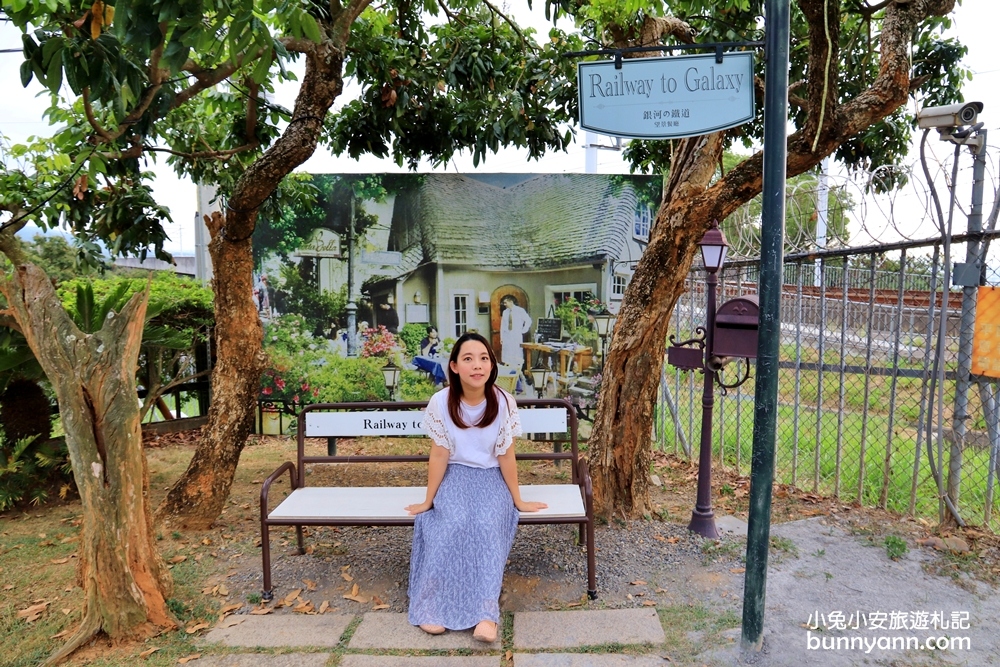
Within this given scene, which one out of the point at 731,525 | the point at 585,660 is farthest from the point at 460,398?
the point at 731,525

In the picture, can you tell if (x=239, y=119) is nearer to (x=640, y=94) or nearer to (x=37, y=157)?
(x=37, y=157)

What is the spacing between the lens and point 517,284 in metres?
6.76

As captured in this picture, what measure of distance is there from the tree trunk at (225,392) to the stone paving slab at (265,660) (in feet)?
5.80

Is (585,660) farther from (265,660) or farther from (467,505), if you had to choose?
(265,660)

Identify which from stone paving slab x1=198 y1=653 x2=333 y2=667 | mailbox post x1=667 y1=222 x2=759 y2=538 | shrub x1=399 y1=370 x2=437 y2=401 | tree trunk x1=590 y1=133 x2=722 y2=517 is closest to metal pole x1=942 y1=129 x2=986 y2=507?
mailbox post x1=667 y1=222 x2=759 y2=538

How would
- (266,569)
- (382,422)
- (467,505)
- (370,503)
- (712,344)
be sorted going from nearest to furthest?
1. (467,505)
2. (266,569)
3. (370,503)
4. (712,344)
5. (382,422)

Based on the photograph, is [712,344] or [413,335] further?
[413,335]

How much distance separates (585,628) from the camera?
3084 millimetres

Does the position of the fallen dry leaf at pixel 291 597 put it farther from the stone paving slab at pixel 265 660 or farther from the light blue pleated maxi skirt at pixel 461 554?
the light blue pleated maxi skirt at pixel 461 554

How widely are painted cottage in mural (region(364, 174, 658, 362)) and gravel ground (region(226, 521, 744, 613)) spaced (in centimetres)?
284

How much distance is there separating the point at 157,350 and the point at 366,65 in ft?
11.4

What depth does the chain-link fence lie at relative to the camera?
12.9 ft

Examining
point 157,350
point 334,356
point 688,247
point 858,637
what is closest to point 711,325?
point 688,247

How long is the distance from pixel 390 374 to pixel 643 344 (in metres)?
3.27
